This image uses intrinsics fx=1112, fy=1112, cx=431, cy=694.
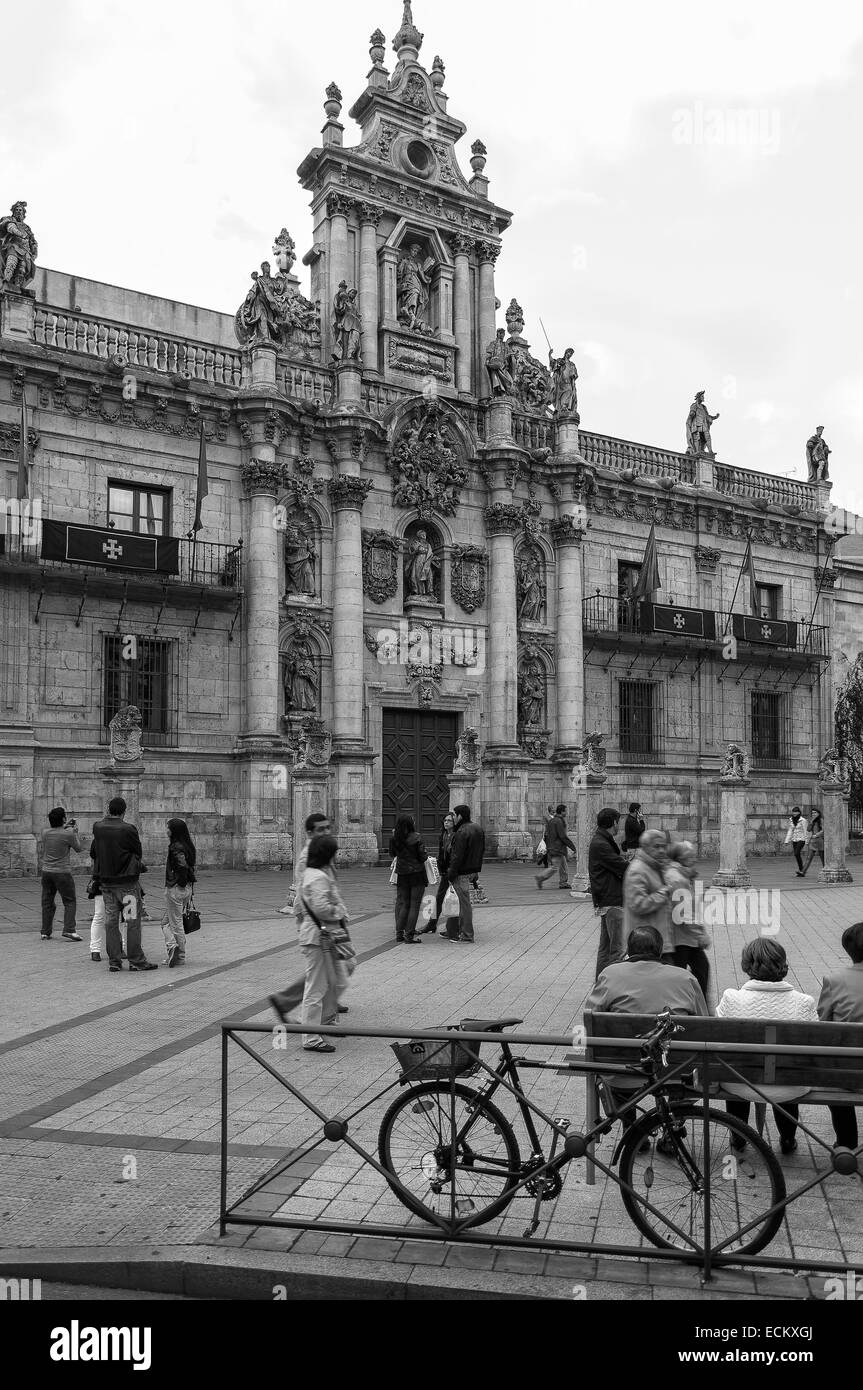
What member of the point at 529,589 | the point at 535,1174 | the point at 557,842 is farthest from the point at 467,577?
the point at 535,1174

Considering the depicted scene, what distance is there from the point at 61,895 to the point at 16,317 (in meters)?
14.9

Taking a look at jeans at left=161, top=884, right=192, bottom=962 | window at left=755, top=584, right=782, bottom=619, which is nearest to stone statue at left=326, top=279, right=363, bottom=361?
window at left=755, top=584, right=782, bottom=619

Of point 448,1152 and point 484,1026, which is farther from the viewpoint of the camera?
point 484,1026

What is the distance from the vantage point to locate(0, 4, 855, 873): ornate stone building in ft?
78.0

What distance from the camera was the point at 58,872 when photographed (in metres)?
13.8

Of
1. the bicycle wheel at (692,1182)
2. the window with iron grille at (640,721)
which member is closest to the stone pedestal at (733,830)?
the window with iron grille at (640,721)

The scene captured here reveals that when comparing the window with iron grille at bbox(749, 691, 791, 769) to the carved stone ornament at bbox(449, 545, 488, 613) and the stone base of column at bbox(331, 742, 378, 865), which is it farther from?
the stone base of column at bbox(331, 742, 378, 865)

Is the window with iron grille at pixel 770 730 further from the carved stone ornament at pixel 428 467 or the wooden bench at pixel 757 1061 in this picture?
the wooden bench at pixel 757 1061

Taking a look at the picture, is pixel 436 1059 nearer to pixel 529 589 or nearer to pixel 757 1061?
pixel 757 1061

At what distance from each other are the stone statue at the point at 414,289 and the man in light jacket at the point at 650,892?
77.0 feet

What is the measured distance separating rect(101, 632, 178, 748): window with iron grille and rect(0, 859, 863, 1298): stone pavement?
447 inches

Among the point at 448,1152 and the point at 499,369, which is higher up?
the point at 499,369

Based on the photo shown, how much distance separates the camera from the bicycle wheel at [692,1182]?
475 cm

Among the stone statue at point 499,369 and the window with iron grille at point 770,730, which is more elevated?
the stone statue at point 499,369
